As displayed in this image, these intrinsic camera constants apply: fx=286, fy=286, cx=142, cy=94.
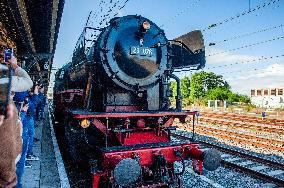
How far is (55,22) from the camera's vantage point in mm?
7656

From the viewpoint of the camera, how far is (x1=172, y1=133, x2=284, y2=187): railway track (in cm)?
622

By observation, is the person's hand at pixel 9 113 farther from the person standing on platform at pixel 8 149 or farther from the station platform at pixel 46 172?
the station platform at pixel 46 172

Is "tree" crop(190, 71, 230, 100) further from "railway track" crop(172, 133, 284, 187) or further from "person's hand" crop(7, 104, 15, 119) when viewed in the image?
"person's hand" crop(7, 104, 15, 119)

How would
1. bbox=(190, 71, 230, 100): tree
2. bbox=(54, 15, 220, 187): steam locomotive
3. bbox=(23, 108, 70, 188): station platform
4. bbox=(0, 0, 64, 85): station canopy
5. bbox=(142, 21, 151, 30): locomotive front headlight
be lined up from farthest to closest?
1. bbox=(190, 71, 230, 100): tree
2. bbox=(0, 0, 64, 85): station canopy
3. bbox=(142, 21, 151, 30): locomotive front headlight
4. bbox=(23, 108, 70, 188): station platform
5. bbox=(54, 15, 220, 187): steam locomotive

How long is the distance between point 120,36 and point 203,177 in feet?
11.6

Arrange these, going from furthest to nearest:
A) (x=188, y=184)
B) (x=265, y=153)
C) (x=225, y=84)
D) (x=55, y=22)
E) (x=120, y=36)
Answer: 1. (x=225, y=84)
2. (x=265, y=153)
3. (x=55, y=22)
4. (x=188, y=184)
5. (x=120, y=36)

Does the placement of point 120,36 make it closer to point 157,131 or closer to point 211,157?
point 157,131

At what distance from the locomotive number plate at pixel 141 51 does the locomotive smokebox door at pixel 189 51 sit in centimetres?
113

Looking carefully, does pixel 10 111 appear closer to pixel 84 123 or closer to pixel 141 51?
pixel 84 123

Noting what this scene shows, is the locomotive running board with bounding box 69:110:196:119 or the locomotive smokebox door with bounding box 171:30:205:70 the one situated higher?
the locomotive smokebox door with bounding box 171:30:205:70

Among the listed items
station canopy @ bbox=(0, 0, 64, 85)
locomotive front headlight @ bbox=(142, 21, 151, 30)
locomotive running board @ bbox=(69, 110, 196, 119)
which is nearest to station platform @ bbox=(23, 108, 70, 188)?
locomotive running board @ bbox=(69, 110, 196, 119)

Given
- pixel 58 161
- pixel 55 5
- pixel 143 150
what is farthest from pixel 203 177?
pixel 55 5

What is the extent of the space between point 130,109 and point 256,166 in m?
4.03

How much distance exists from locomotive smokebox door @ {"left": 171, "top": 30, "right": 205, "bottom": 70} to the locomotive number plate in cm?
113
